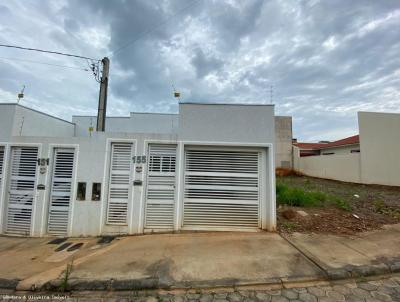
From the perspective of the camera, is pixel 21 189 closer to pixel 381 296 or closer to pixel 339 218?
pixel 381 296

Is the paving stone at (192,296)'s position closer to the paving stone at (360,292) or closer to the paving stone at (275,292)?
the paving stone at (275,292)

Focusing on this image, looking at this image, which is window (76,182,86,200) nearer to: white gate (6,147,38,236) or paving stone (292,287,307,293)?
white gate (6,147,38,236)

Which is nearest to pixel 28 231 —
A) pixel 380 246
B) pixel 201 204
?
pixel 201 204

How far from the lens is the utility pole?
6422 mm

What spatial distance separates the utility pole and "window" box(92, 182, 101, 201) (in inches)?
78.3

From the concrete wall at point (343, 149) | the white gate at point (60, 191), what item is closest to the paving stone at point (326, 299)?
the white gate at point (60, 191)

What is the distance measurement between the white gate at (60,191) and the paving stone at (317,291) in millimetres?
5559

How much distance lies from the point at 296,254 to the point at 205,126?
340 centimetres

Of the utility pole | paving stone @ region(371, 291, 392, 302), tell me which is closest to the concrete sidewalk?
Answer: paving stone @ region(371, 291, 392, 302)

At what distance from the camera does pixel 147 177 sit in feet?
17.2

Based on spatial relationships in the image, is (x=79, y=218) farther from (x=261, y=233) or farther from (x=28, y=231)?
(x=261, y=233)

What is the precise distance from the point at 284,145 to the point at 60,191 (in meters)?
19.2

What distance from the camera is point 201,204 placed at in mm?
5242

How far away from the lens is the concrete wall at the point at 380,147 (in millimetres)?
10648
